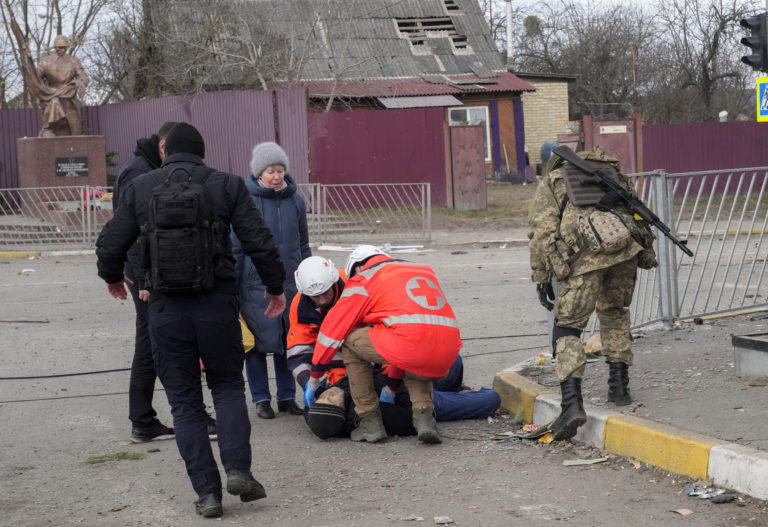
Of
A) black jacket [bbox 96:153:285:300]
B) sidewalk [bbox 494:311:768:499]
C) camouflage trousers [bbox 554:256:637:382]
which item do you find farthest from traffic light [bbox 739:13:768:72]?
black jacket [bbox 96:153:285:300]

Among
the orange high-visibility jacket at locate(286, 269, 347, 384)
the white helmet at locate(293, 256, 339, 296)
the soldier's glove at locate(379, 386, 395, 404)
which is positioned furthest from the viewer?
the orange high-visibility jacket at locate(286, 269, 347, 384)

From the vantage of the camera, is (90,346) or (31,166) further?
(31,166)

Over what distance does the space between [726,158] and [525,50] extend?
79.9 feet

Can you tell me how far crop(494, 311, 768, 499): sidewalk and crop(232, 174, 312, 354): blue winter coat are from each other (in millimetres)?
1529

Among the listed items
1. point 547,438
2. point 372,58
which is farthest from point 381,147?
point 547,438

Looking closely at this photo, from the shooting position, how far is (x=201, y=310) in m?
4.71

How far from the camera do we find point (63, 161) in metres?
21.6

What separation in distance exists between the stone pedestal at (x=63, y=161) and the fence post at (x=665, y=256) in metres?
15.8

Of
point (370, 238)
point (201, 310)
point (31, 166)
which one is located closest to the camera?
point (201, 310)

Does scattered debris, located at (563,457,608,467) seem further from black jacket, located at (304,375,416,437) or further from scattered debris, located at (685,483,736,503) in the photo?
black jacket, located at (304,375,416,437)

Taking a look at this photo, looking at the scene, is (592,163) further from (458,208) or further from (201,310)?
(458,208)

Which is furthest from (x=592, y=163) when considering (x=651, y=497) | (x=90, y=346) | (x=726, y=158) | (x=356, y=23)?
(x=356, y=23)

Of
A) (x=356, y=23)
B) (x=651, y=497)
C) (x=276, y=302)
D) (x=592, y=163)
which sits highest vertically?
(x=356, y=23)

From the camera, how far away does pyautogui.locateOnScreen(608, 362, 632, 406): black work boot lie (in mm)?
6043
